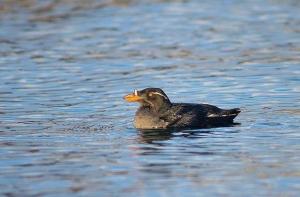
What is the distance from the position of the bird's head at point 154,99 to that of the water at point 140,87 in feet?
1.53

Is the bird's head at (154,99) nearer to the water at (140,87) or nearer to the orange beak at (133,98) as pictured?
the orange beak at (133,98)

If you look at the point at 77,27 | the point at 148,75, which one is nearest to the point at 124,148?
the point at 148,75

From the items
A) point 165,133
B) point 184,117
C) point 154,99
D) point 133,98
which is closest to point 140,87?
point 133,98

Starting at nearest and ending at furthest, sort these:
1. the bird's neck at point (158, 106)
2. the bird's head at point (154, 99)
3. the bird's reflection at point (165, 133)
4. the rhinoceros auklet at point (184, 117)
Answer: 1. the bird's reflection at point (165, 133)
2. the rhinoceros auklet at point (184, 117)
3. the bird's neck at point (158, 106)
4. the bird's head at point (154, 99)

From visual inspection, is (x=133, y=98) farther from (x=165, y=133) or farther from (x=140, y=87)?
(x=140, y=87)

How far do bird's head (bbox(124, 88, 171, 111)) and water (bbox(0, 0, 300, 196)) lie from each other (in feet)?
1.53

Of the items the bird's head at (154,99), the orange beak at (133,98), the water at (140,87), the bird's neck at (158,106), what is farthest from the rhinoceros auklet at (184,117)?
the orange beak at (133,98)

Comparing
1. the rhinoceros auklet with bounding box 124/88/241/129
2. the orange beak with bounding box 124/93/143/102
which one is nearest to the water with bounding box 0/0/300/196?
the rhinoceros auklet with bounding box 124/88/241/129

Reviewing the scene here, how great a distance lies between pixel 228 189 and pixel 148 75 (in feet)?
34.4

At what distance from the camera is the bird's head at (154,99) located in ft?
57.0

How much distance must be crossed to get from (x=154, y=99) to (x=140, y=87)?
3.92 meters

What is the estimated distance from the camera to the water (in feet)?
43.1

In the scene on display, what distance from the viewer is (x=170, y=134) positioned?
1648 cm

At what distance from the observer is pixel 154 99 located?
17.4 meters
